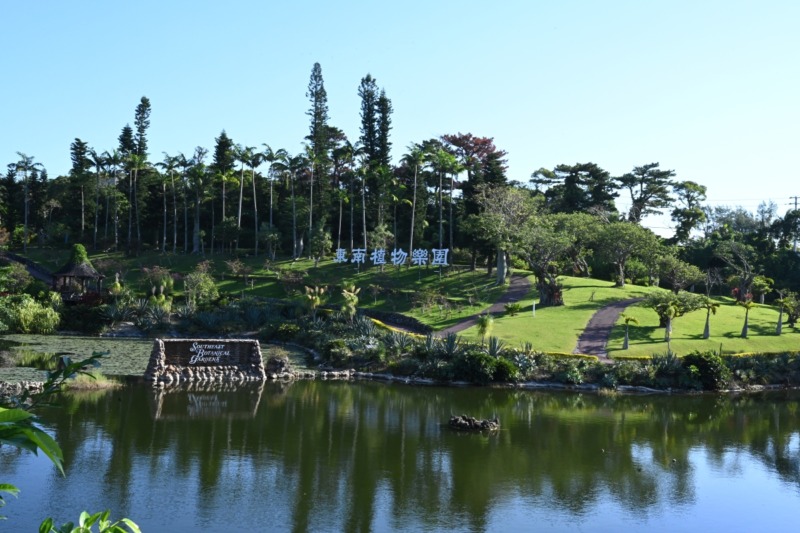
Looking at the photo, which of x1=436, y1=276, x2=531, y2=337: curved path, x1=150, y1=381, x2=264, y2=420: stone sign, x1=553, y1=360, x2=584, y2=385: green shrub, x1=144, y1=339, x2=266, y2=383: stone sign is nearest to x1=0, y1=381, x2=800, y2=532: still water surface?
x1=150, y1=381, x2=264, y2=420: stone sign

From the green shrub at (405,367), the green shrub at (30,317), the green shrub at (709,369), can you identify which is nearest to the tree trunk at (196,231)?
the green shrub at (30,317)

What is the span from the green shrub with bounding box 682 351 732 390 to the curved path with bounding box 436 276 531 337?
13.8 meters

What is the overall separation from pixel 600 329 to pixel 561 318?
322 centimetres

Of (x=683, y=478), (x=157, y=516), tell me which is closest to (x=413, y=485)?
(x=157, y=516)

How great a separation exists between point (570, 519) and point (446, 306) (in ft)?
115

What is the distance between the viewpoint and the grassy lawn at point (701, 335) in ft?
132

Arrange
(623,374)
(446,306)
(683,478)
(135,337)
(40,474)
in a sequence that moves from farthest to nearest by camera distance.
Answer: (446,306), (135,337), (623,374), (683,478), (40,474)

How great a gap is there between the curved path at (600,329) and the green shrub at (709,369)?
438cm

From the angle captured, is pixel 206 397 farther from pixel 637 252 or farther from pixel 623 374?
pixel 637 252

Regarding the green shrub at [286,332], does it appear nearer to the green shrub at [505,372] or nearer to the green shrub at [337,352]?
the green shrub at [337,352]

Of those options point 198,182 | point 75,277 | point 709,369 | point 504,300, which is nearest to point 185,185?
point 198,182

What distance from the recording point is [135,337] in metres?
46.8

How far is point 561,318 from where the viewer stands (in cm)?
4675

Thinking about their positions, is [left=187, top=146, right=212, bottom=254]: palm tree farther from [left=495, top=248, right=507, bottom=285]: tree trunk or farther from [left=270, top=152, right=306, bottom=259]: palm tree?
[left=495, top=248, right=507, bottom=285]: tree trunk
